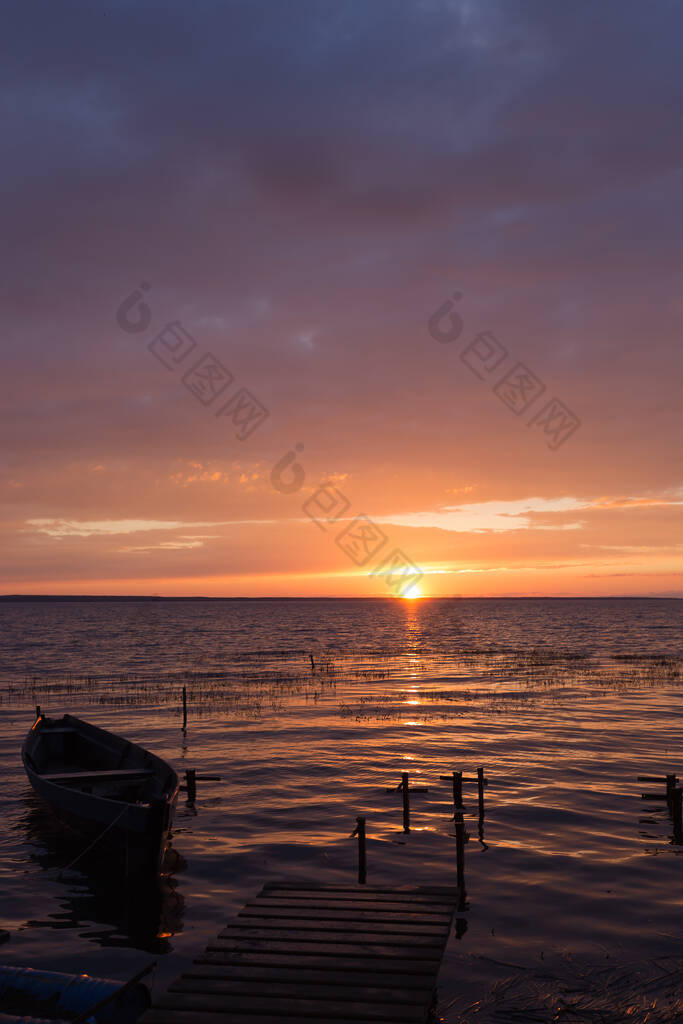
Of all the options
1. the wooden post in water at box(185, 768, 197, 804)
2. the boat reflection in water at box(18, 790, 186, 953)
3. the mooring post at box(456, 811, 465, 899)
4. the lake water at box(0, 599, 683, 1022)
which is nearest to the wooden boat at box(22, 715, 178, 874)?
the boat reflection in water at box(18, 790, 186, 953)

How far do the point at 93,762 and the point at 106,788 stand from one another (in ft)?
18.8

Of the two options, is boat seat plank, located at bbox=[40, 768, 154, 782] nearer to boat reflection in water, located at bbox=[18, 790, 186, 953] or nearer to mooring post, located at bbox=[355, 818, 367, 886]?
boat reflection in water, located at bbox=[18, 790, 186, 953]

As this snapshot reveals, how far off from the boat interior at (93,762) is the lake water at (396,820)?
4.78 feet

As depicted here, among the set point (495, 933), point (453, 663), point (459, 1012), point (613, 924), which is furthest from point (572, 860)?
point (453, 663)

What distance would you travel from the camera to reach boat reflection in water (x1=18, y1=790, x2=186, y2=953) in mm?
14141

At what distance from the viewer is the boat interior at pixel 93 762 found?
65.3 ft

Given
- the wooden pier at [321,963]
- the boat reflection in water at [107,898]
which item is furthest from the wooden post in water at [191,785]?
the wooden pier at [321,963]

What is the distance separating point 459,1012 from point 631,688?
42690mm

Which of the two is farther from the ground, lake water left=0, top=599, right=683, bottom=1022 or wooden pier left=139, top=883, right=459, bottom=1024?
wooden pier left=139, top=883, right=459, bottom=1024

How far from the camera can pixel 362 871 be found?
16422 mm

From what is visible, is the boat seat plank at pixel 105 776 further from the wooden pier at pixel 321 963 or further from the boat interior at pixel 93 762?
the wooden pier at pixel 321 963

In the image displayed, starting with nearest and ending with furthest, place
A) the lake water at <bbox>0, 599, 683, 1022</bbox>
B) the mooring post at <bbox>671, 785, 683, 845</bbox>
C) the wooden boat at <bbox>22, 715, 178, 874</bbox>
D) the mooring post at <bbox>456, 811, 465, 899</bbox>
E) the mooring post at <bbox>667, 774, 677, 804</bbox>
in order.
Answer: the lake water at <bbox>0, 599, 683, 1022</bbox> < the mooring post at <bbox>456, 811, 465, 899</bbox> < the wooden boat at <bbox>22, 715, 178, 874</bbox> < the mooring post at <bbox>671, 785, 683, 845</bbox> < the mooring post at <bbox>667, 774, 677, 804</bbox>

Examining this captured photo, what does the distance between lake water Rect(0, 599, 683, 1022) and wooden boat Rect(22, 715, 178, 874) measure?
0.98 m

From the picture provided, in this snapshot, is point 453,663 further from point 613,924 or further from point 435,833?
point 613,924
